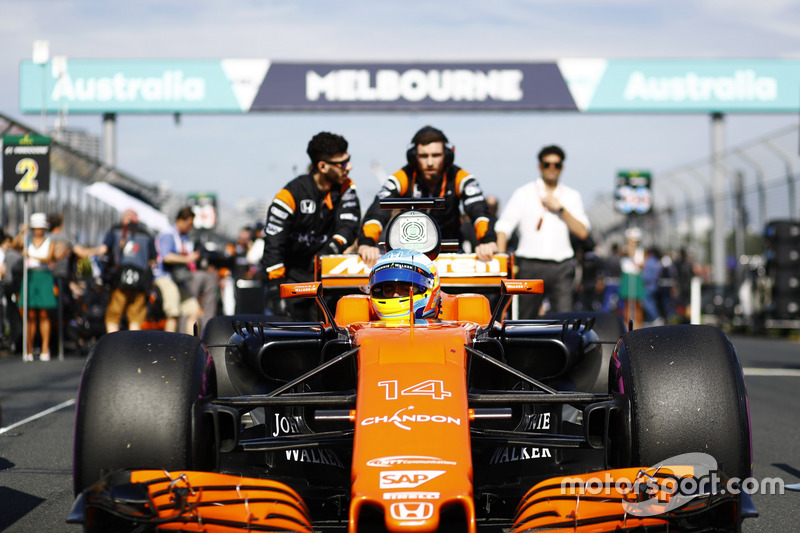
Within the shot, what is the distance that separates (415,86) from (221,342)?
18.2 m

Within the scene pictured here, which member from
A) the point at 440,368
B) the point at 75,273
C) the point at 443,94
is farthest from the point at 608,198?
the point at 440,368

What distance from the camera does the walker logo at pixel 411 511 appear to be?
3.37 meters

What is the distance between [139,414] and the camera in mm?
3895

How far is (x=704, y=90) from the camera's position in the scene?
24547 mm

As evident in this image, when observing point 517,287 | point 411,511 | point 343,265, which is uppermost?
point 343,265

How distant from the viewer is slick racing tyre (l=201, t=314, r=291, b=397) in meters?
5.85

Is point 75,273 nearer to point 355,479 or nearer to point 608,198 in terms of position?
point 355,479

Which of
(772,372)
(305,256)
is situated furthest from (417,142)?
(772,372)

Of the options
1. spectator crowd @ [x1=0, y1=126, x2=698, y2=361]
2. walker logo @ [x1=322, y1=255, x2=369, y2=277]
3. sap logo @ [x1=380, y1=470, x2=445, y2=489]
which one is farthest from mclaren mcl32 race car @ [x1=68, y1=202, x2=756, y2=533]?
walker logo @ [x1=322, y1=255, x2=369, y2=277]

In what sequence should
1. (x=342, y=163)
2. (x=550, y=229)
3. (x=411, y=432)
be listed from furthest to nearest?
1. (x=550, y=229)
2. (x=342, y=163)
3. (x=411, y=432)

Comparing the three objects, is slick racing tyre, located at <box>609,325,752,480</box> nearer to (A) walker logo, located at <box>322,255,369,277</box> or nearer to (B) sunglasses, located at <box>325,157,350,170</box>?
(A) walker logo, located at <box>322,255,369,277</box>

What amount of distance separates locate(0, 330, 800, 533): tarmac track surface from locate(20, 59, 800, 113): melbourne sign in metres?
11.7

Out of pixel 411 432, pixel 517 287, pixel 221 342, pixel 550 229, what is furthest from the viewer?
pixel 550 229

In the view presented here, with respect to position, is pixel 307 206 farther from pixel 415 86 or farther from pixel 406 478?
pixel 415 86
